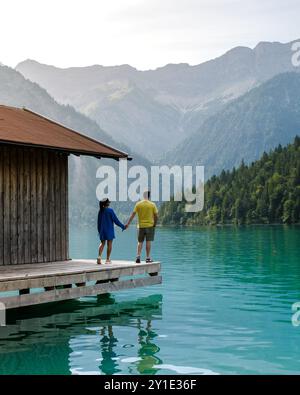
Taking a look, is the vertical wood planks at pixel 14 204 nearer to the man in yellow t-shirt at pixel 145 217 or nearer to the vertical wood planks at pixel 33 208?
the vertical wood planks at pixel 33 208

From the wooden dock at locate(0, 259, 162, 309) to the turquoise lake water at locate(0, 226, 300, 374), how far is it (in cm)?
56

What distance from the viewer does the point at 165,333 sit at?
1705cm

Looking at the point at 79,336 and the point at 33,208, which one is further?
the point at 33,208

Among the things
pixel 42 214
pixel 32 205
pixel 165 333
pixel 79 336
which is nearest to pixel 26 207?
pixel 32 205

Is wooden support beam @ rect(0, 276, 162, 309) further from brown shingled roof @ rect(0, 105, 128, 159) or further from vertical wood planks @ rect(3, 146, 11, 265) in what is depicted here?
brown shingled roof @ rect(0, 105, 128, 159)

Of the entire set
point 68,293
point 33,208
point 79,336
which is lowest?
point 79,336

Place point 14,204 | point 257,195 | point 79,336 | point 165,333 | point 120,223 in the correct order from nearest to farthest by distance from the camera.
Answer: point 79,336 → point 165,333 → point 14,204 → point 120,223 → point 257,195

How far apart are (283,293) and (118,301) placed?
543cm

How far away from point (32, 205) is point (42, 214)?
54 cm

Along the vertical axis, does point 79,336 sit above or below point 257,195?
below

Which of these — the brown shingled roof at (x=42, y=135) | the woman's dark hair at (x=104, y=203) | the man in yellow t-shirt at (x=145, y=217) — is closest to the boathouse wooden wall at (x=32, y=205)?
the brown shingled roof at (x=42, y=135)

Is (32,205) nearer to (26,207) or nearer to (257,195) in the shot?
(26,207)

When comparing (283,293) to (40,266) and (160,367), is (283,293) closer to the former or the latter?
(40,266)
